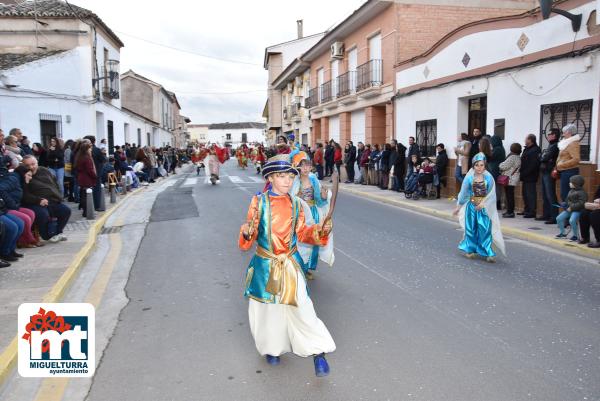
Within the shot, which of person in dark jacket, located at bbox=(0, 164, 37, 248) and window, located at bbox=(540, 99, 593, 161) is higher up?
window, located at bbox=(540, 99, 593, 161)

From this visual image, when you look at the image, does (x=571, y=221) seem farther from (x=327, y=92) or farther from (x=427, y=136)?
(x=327, y=92)

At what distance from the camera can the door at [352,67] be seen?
2266 centimetres

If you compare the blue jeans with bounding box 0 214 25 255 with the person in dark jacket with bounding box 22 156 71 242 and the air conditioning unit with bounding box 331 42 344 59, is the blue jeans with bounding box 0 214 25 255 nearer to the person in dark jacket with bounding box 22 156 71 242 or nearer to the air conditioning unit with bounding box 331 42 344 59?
the person in dark jacket with bounding box 22 156 71 242

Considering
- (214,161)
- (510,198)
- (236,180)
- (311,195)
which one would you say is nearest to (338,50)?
(236,180)

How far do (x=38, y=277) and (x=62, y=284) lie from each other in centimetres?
53

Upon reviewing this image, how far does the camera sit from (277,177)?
12.4 ft

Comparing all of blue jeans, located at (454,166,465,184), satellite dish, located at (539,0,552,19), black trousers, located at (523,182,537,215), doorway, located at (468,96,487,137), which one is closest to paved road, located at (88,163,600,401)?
black trousers, located at (523,182,537,215)

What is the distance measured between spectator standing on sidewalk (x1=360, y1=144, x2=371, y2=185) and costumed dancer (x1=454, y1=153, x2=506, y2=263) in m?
11.8

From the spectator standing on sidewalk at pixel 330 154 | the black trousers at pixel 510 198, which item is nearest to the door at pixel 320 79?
the spectator standing on sidewalk at pixel 330 154

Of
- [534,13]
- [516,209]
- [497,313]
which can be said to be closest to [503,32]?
[534,13]

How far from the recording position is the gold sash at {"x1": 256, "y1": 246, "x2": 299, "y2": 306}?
12.1 feet

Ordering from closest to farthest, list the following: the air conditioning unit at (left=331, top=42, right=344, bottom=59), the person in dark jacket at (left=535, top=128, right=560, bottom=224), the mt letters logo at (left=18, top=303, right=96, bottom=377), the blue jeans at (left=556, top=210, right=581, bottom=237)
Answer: the mt letters logo at (left=18, top=303, right=96, bottom=377) → the blue jeans at (left=556, top=210, right=581, bottom=237) → the person in dark jacket at (left=535, top=128, right=560, bottom=224) → the air conditioning unit at (left=331, top=42, right=344, bottom=59)

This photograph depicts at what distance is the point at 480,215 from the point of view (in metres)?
7.39

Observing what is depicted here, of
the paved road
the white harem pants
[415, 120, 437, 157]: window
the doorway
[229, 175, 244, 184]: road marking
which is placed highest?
the doorway
